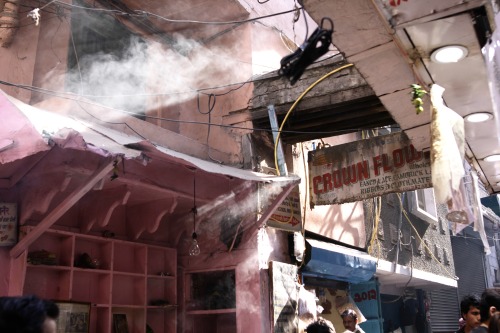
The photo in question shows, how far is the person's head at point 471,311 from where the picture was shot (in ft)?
15.8

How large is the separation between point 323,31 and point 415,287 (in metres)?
13.0

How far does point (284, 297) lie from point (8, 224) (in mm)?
3852

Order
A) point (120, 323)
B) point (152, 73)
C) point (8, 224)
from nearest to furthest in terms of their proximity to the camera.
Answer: point (8, 224) < point (120, 323) < point (152, 73)

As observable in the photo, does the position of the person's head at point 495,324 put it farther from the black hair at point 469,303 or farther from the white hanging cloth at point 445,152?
the black hair at point 469,303

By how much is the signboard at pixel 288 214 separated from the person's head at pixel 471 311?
3.11 metres

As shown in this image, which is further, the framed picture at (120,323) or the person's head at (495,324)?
the framed picture at (120,323)

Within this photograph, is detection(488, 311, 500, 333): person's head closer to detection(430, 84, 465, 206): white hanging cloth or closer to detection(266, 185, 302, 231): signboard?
detection(430, 84, 465, 206): white hanging cloth

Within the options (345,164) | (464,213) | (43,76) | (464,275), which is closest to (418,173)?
(345,164)

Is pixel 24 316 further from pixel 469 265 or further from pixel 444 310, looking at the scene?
pixel 469 265

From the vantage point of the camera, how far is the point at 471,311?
4852 mm

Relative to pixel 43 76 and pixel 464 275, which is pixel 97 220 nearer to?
pixel 43 76

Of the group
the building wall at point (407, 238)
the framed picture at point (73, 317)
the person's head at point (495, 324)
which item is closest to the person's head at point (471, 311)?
the person's head at point (495, 324)

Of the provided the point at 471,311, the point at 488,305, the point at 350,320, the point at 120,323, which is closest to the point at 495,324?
the point at 488,305

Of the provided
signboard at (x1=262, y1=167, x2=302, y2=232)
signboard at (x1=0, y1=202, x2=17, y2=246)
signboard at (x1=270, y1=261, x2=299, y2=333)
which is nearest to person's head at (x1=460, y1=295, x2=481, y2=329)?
signboard at (x1=270, y1=261, x2=299, y2=333)
